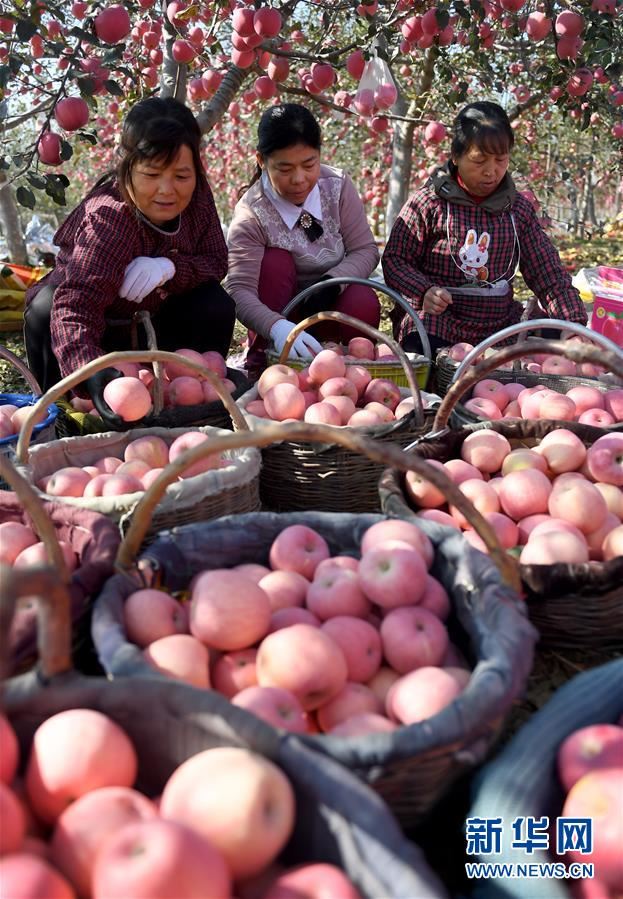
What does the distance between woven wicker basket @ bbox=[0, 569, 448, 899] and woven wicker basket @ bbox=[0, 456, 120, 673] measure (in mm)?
74

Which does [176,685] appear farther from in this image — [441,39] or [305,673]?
[441,39]

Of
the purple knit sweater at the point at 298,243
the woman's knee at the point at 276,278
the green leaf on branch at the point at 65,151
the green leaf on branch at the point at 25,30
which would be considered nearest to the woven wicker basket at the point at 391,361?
the purple knit sweater at the point at 298,243

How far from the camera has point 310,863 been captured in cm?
90

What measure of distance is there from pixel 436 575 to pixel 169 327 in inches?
78.6

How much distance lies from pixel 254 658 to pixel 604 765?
→ 0.56m

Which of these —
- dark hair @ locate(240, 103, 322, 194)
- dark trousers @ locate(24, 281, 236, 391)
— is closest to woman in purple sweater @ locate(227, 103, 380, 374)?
dark hair @ locate(240, 103, 322, 194)

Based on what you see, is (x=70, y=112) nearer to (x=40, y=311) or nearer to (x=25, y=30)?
(x=25, y=30)

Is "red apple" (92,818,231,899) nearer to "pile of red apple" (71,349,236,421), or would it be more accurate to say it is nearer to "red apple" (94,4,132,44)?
"pile of red apple" (71,349,236,421)

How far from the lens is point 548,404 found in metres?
2.41

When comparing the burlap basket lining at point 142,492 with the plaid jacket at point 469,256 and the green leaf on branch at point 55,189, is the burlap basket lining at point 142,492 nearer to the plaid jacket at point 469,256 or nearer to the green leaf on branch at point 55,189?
the green leaf on branch at point 55,189

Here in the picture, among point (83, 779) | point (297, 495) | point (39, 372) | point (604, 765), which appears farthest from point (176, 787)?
point (39, 372)

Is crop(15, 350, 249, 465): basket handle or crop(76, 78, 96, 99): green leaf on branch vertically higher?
crop(76, 78, 96, 99): green leaf on branch

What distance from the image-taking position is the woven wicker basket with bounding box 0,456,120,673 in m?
1.19

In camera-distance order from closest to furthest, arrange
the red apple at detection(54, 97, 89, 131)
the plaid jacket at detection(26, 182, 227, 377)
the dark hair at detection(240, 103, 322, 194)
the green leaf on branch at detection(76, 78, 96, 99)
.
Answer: the green leaf on branch at detection(76, 78, 96, 99) → the plaid jacket at detection(26, 182, 227, 377) → the red apple at detection(54, 97, 89, 131) → the dark hair at detection(240, 103, 322, 194)
